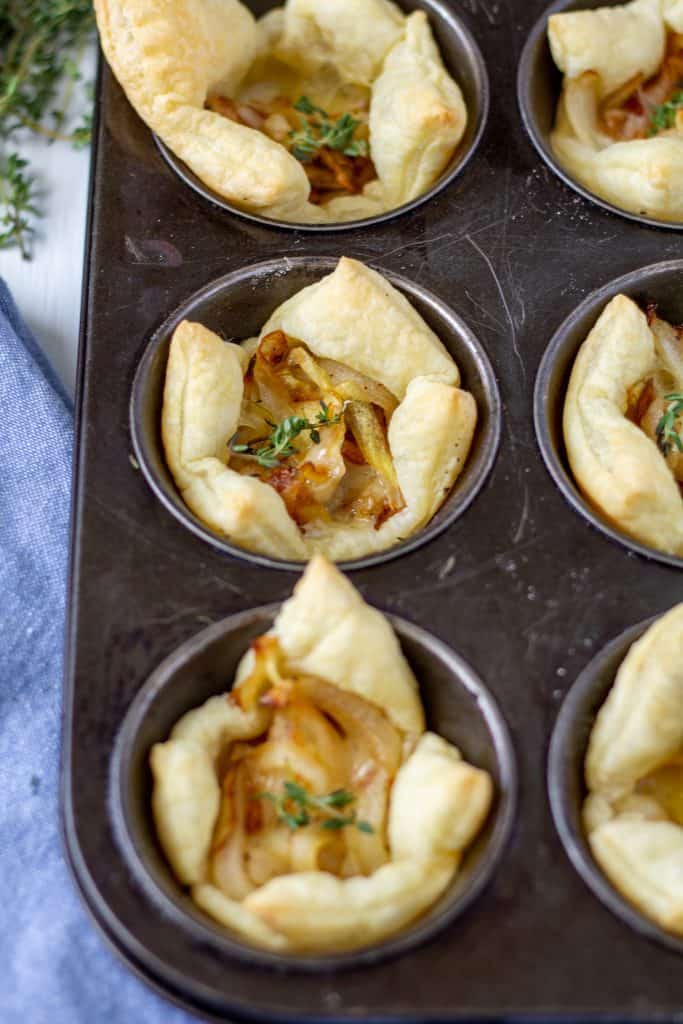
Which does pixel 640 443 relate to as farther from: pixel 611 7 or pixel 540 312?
pixel 611 7

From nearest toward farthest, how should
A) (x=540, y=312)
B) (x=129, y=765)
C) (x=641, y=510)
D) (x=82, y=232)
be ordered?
(x=129, y=765) → (x=641, y=510) → (x=540, y=312) → (x=82, y=232)

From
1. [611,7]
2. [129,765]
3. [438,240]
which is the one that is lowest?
[129,765]

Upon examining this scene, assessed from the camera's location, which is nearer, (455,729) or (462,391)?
(455,729)

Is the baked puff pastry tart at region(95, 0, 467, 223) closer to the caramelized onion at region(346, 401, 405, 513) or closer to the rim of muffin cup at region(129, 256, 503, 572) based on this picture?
the rim of muffin cup at region(129, 256, 503, 572)

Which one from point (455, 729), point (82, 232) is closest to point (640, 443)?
point (455, 729)

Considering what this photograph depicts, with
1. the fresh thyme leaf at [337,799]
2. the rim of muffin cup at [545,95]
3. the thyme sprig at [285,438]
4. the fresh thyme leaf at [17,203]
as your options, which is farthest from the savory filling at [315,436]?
the fresh thyme leaf at [17,203]

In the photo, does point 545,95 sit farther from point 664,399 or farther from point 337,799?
point 337,799

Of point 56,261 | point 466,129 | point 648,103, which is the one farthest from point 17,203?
point 648,103
